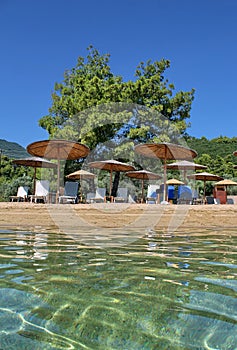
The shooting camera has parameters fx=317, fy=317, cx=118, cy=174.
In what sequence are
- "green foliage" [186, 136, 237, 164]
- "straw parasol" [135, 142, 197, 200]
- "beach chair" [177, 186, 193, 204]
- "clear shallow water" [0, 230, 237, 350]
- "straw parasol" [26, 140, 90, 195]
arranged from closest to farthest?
"clear shallow water" [0, 230, 237, 350] → "straw parasol" [26, 140, 90, 195] → "straw parasol" [135, 142, 197, 200] → "beach chair" [177, 186, 193, 204] → "green foliage" [186, 136, 237, 164]

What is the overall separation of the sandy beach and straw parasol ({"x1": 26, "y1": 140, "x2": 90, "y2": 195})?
179 inches

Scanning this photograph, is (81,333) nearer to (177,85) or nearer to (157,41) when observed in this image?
(177,85)

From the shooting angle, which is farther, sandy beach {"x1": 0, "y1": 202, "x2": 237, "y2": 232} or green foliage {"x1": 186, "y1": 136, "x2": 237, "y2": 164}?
green foliage {"x1": 186, "y1": 136, "x2": 237, "y2": 164}

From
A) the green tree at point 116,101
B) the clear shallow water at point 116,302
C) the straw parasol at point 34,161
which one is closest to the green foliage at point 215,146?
the green tree at point 116,101

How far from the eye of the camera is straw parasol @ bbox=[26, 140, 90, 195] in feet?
35.6

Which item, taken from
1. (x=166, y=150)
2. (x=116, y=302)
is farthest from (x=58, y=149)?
(x=116, y=302)

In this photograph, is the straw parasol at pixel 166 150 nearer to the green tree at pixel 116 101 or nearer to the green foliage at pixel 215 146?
the green tree at pixel 116 101

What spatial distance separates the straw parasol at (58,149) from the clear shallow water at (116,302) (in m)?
8.22

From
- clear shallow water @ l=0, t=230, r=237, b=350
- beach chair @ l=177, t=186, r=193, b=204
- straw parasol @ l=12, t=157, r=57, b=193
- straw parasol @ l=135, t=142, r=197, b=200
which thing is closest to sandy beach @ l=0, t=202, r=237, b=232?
clear shallow water @ l=0, t=230, r=237, b=350

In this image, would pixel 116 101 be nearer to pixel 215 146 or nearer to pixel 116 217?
pixel 116 217

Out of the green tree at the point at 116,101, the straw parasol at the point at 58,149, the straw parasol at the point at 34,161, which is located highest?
the green tree at the point at 116,101

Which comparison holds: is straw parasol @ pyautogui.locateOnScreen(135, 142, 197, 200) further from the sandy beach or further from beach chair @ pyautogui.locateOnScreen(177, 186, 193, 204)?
the sandy beach

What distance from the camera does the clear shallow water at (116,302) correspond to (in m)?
1.24

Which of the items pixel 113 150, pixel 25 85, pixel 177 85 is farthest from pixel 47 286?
pixel 25 85
